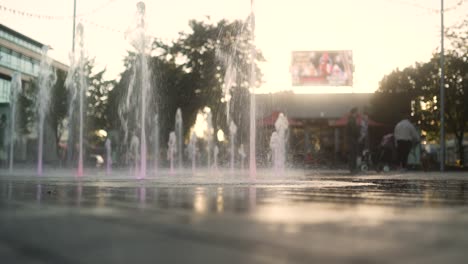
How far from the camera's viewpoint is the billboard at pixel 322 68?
51.7 metres

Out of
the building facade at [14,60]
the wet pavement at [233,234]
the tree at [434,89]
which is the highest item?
the building facade at [14,60]

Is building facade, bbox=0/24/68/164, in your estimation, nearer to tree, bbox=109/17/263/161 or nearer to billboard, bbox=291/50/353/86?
tree, bbox=109/17/263/161

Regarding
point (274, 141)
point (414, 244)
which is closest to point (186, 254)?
point (414, 244)

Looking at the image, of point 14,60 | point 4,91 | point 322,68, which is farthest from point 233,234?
point 4,91

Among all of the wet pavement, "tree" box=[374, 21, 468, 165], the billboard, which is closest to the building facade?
the billboard

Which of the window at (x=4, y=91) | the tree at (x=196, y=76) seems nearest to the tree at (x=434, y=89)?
the tree at (x=196, y=76)

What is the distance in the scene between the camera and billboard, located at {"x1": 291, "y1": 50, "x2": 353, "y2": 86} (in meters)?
51.7

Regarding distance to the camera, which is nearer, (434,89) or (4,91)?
(434,89)

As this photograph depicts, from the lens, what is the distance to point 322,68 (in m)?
52.6

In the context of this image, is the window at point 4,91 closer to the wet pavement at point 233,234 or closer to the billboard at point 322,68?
the billboard at point 322,68

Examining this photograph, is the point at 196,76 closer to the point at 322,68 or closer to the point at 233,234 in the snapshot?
the point at 322,68

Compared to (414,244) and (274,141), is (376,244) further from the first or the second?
(274,141)

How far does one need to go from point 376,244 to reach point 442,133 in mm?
30148

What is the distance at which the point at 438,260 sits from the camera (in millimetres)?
2699
